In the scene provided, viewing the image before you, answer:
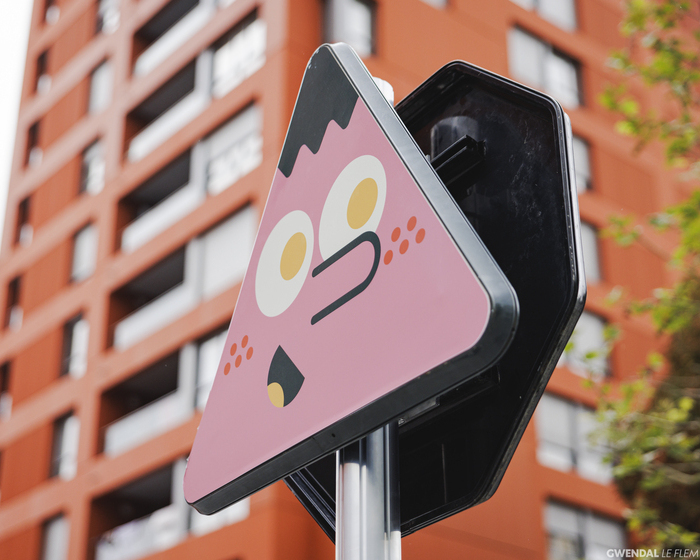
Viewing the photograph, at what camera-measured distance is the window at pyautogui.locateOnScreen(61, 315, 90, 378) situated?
19766 millimetres

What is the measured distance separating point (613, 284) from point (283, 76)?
844 cm

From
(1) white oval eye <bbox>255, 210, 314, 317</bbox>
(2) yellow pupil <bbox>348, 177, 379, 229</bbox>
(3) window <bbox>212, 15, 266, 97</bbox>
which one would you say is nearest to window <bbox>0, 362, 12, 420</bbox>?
(3) window <bbox>212, 15, 266, 97</bbox>

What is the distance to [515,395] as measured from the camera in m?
1.67

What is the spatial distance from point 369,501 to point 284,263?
53 centimetres

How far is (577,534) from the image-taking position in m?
16.5

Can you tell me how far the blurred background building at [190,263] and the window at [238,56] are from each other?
57 mm

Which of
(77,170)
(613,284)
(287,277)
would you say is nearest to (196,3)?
(77,170)

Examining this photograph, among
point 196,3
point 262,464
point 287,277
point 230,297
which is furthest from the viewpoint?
point 196,3

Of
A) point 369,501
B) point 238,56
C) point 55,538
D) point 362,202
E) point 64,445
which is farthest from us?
point 64,445

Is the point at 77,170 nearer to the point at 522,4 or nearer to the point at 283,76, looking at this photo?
the point at 283,76

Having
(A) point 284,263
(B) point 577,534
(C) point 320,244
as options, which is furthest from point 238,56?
(C) point 320,244

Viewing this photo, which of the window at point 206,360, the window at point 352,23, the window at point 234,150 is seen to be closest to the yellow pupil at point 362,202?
the window at point 206,360

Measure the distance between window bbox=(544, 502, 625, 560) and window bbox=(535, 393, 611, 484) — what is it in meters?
0.75

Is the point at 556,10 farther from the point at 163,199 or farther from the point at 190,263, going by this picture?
the point at 190,263
